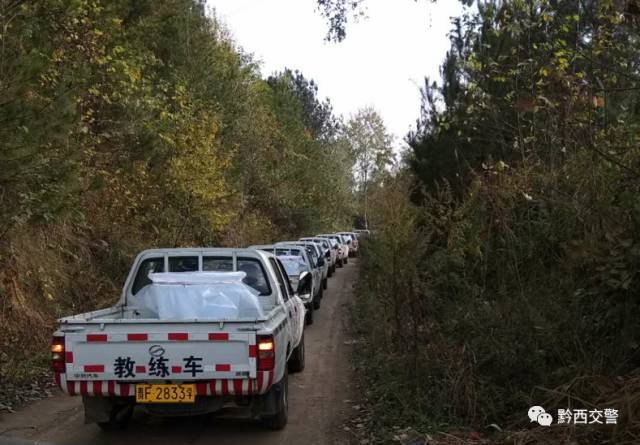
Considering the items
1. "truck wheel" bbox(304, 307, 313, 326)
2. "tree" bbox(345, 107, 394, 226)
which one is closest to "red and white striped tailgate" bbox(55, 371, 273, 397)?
"truck wheel" bbox(304, 307, 313, 326)

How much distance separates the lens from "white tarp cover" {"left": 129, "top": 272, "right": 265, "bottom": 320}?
7.25m

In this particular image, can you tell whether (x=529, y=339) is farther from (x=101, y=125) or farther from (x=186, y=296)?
(x=101, y=125)

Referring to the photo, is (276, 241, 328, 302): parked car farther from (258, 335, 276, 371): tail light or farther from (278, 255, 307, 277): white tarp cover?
(258, 335, 276, 371): tail light

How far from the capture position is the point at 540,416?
5820mm

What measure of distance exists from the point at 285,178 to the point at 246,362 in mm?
30008

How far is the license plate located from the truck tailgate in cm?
9

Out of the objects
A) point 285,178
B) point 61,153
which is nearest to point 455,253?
point 61,153

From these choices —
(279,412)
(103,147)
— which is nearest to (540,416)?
(279,412)

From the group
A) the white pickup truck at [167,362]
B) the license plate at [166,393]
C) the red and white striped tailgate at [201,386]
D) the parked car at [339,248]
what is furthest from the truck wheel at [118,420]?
the parked car at [339,248]

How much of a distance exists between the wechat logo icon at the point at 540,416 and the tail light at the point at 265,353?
2301 millimetres

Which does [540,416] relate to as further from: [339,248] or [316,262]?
[339,248]

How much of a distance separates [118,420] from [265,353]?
1999 mm

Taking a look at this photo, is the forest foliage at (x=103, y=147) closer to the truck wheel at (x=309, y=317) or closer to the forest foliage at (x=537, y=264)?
the truck wheel at (x=309, y=317)

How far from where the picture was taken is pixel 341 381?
923 centimetres
